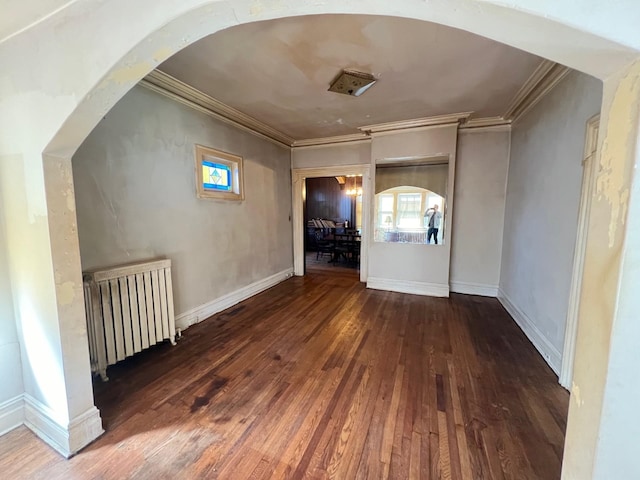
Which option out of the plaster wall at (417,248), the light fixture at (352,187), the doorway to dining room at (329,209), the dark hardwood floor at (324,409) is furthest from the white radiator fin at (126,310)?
the light fixture at (352,187)

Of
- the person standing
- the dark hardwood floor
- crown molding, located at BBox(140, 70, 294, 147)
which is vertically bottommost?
the dark hardwood floor

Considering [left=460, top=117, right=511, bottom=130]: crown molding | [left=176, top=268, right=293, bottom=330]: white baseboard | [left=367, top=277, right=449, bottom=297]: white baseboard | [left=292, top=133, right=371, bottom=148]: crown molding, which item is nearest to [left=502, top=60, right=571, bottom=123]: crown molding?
[left=460, top=117, right=511, bottom=130]: crown molding

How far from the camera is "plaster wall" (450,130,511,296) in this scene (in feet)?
12.4

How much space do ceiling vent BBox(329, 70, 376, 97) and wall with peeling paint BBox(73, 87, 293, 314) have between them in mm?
1577

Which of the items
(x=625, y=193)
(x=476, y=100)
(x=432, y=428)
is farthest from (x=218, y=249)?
(x=476, y=100)

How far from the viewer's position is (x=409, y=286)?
4129 mm

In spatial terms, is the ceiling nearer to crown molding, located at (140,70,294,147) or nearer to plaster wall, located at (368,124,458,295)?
crown molding, located at (140,70,294,147)

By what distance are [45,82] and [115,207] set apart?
1.14m

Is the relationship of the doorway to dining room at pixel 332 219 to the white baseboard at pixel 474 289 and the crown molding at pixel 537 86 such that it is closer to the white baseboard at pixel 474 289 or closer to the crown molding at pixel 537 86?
the white baseboard at pixel 474 289

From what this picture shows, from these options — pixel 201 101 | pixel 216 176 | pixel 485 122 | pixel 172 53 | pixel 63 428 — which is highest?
pixel 485 122

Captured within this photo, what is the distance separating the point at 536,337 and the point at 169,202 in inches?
A: 153

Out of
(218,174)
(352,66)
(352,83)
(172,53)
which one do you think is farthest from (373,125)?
(172,53)

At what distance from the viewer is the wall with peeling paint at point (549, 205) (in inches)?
78.5

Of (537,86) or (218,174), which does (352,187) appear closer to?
(218,174)
